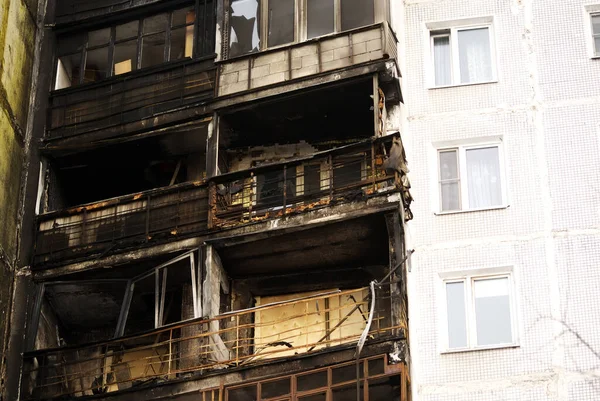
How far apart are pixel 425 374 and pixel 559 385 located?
2.44 metres

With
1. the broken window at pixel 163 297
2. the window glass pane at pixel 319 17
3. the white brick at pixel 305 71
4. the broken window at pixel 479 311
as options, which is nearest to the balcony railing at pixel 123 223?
the broken window at pixel 163 297

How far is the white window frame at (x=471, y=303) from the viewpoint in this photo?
26188 mm

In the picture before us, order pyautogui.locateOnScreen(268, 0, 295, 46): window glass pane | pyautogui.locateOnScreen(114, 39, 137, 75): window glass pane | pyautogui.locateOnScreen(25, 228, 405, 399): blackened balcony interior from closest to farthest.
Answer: pyautogui.locateOnScreen(25, 228, 405, 399): blackened balcony interior
pyautogui.locateOnScreen(268, 0, 295, 46): window glass pane
pyautogui.locateOnScreen(114, 39, 137, 75): window glass pane

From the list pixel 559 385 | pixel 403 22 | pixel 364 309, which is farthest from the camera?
pixel 403 22

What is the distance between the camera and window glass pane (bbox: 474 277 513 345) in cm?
2627

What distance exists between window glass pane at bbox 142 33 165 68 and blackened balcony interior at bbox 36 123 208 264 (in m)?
1.82

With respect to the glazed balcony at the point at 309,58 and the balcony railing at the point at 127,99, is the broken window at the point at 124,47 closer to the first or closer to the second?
the balcony railing at the point at 127,99

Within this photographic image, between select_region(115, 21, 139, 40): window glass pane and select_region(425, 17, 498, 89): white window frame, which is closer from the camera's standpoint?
select_region(425, 17, 498, 89): white window frame

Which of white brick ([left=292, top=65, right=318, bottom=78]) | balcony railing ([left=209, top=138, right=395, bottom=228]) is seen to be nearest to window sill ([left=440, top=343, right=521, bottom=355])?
balcony railing ([left=209, top=138, right=395, bottom=228])

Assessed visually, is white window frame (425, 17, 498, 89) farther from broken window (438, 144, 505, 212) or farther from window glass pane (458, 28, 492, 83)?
broken window (438, 144, 505, 212)

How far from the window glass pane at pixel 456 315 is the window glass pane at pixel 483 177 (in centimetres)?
179

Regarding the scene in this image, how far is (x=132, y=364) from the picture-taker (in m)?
30.1

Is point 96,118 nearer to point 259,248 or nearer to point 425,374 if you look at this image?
point 259,248

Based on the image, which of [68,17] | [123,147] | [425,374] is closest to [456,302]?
[425,374]
